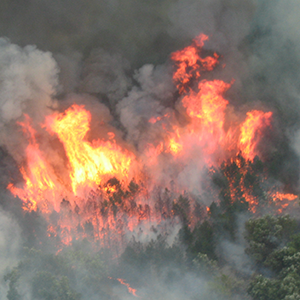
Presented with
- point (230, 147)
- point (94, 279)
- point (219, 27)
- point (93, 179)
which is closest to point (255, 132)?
point (230, 147)

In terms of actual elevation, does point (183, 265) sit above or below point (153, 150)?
below

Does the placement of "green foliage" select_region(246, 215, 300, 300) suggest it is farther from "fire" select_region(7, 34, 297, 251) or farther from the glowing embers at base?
the glowing embers at base

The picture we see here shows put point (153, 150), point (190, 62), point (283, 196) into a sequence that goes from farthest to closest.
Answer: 1. point (153, 150)
2. point (190, 62)
3. point (283, 196)

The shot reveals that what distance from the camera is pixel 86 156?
31.7 metres

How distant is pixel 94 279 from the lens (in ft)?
76.0

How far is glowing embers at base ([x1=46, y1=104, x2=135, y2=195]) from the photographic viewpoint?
31.2 metres

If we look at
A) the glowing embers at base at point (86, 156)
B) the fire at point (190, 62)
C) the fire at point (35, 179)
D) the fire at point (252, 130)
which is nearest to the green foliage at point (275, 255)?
the fire at point (252, 130)

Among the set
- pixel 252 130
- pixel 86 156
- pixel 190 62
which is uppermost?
pixel 190 62

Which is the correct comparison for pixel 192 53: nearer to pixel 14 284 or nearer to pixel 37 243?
pixel 37 243

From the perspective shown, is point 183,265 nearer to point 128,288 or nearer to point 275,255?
point 128,288

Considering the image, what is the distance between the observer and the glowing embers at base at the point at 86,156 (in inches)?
1230

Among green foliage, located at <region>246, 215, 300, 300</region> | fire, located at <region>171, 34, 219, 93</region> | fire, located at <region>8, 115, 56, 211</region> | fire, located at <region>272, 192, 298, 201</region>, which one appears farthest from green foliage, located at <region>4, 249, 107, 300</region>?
fire, located at <region>171, 34, 219, 93</region>

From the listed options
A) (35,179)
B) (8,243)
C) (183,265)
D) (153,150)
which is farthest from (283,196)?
(8,243)

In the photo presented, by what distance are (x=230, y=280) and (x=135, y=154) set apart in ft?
48.5
